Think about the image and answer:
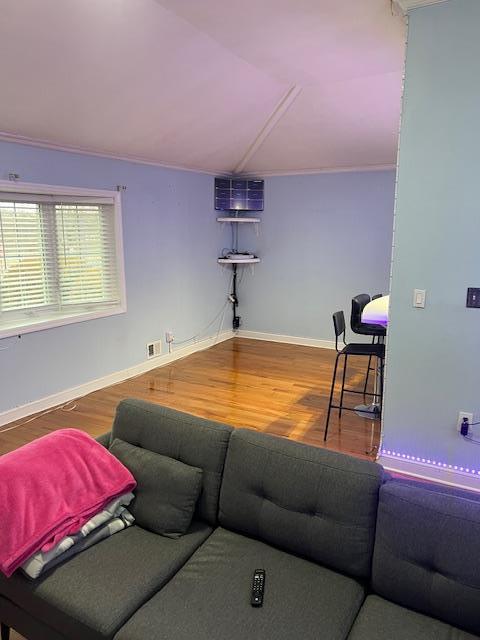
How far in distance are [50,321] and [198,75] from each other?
2.36 metres

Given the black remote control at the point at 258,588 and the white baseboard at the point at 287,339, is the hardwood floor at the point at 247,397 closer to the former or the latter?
the white baseboard at the point at 287,339

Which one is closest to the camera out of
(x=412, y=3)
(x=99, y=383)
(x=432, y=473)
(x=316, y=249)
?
(x=412, y=3)

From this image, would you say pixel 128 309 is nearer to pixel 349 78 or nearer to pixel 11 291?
pixel 11 291

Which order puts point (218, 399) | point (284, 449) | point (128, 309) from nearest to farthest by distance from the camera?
point (284, 449) → point (218, 399) → point (128, 309)

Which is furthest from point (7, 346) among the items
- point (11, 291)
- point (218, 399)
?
point (218, 399)

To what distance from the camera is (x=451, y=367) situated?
2.81 meters

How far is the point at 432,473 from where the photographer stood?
2.96m

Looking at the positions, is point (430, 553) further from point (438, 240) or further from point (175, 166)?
point (175, 166)

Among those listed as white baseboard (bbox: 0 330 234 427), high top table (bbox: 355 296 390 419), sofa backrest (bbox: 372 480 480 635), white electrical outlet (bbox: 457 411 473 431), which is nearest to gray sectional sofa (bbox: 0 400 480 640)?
sofa backrest (bbox: 372 480 480 635)

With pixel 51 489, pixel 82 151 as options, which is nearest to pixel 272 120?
pixel 82 151

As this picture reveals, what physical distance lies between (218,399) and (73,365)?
1384 millimetres

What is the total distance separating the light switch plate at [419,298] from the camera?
2832 millimetres

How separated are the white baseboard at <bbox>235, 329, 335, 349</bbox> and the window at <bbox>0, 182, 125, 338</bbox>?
238cm

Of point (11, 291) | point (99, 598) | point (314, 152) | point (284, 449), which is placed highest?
point (314, 152)
